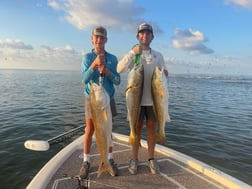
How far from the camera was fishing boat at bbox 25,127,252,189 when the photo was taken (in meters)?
4.52

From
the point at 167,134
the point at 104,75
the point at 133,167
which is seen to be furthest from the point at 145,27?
the point at 167,134

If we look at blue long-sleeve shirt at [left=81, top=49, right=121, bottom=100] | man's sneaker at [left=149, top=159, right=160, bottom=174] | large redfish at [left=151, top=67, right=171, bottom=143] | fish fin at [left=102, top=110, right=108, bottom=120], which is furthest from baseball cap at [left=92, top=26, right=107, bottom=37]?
man's sneaker at [left=149, top=159, right=160, bottom=174]

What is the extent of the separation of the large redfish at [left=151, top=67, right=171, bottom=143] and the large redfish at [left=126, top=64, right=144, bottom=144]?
27 centimetres

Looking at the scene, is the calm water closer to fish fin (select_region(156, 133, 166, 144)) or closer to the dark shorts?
the dark shorts

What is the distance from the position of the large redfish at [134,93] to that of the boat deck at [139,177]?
0.92 meters

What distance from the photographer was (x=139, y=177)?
4.89 m

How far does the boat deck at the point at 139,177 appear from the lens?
4555mm

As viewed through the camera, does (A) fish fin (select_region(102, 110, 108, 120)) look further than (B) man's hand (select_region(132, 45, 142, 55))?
No

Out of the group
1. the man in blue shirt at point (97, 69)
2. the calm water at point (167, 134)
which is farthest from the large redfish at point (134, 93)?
the calm water at point (167, 134)

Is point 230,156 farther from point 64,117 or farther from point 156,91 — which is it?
point 64,117

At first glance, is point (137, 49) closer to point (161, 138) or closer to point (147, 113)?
point (147, 113)

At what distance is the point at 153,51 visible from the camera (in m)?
4.80

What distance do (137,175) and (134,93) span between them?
190 cm

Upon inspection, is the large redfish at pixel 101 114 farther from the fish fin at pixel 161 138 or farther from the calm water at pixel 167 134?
the calm water at pixel 167 134
